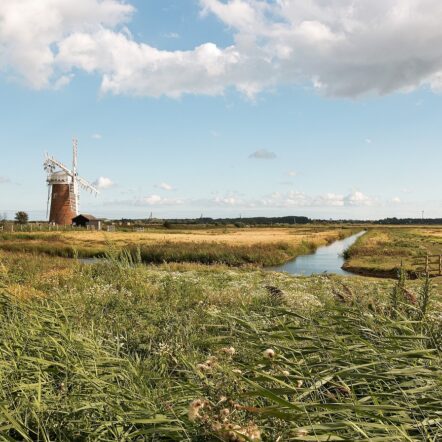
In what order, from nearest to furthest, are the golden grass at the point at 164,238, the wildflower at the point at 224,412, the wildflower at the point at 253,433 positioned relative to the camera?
the wildflower at the point at 253,433 → the wildflower at the point at 224,412 → the golden grass at the point at 164,238

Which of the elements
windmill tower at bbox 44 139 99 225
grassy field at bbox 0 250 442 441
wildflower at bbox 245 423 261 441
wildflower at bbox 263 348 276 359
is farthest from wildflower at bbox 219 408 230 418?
windmill tower at bbox 44 139 99 225

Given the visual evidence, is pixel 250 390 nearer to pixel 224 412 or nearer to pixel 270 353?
pixel 270 353

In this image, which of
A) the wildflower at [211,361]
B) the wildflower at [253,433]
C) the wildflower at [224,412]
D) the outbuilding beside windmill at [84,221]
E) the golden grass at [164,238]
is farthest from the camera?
the outbuilding beside windmill at [84,221]

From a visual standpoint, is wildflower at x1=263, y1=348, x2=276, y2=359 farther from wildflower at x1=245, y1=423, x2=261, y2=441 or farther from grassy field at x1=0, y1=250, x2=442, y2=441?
wildflower at x1=245, y1=423, x2=261, y2=441

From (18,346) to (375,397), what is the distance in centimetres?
338

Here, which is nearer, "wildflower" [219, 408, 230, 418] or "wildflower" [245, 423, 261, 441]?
"wildflower" [245, 423, 261, 441]

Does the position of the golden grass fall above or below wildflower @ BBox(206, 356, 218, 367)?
below

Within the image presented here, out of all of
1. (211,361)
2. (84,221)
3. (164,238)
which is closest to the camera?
(211,361)

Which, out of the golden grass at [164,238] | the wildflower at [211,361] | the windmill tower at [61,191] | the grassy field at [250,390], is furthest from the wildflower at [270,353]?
the windmill tower at [61,191]

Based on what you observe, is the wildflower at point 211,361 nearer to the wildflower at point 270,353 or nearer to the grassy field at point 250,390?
the grassy field at point 250,390

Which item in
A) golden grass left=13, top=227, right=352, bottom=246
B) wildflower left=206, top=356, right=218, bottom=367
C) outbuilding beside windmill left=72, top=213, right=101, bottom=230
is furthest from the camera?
outbuilding beside windmill left=72, top=213, right=101, bottom=230

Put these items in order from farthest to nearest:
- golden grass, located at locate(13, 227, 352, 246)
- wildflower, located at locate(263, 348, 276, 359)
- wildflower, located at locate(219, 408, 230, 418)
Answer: golden grass, located at locate(13, 227, 352, 246)
wildflower, located at locate(263, 348, 276, 359)
wildflower, located at locate(219, 408, 230, 418)

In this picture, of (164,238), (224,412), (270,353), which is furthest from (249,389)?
(164,238)

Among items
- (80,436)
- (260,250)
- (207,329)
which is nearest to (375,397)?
(80,436)
